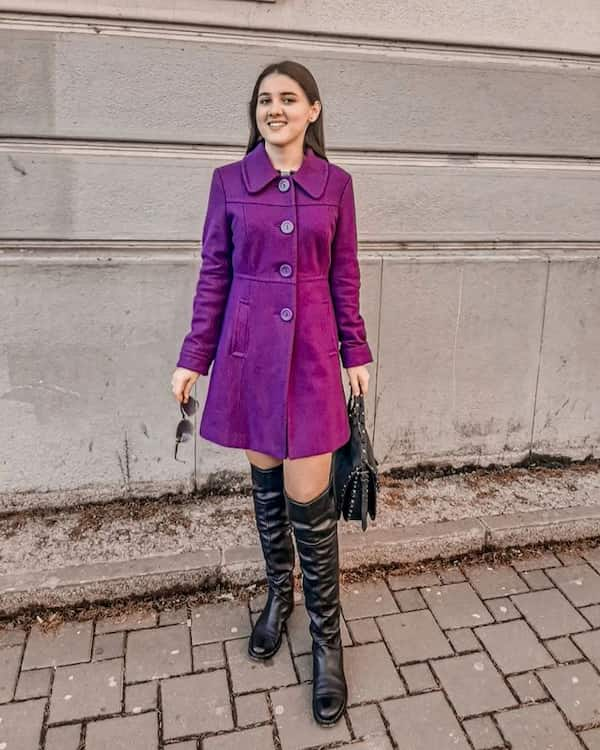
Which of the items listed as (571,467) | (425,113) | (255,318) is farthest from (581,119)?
(255,318)

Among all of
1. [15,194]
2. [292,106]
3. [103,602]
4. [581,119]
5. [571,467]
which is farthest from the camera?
[571,467]

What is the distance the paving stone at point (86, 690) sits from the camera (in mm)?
2389

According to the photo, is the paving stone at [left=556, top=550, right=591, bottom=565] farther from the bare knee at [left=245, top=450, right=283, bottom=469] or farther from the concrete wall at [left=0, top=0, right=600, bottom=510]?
the bare knee at [left=245, top=450, right=283, bottom=469]

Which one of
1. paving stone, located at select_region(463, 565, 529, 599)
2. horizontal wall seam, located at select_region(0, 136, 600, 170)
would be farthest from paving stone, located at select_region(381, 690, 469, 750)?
horizontal wall seam, located at select_region(0, 136, 600, 170)

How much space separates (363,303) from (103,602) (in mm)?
1898

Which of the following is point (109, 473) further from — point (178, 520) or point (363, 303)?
point (363, 303)

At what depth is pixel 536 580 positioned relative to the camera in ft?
10.5

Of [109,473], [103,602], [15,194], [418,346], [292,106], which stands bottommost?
[103,602]

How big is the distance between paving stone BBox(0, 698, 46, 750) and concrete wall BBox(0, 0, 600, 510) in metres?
1.27

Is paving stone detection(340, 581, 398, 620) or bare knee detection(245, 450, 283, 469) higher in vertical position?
bare knee detection(245, 450, 283, 469)

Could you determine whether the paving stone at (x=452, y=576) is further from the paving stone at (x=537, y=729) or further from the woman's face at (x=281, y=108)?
the woman's face at (x=281, y=108)

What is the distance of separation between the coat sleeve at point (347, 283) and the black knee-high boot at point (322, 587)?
1.51 feet

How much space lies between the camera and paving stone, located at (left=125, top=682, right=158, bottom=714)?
2402mm

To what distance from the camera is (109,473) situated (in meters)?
3.57
